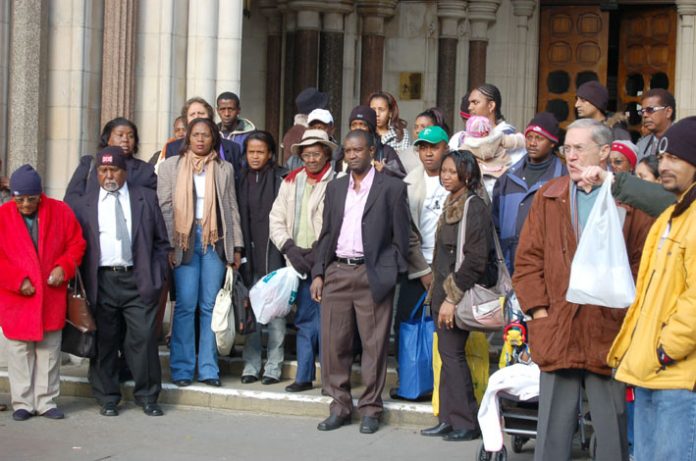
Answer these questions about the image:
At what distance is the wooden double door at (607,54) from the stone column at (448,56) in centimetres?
115

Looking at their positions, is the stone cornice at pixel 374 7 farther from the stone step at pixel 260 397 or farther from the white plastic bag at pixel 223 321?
the white plastic bag at pixel 223 321

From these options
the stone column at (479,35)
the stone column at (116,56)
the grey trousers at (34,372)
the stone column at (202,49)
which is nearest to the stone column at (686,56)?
→ the stone column at (479,35)

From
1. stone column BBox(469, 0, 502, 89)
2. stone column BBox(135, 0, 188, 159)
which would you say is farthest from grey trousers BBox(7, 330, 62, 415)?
stone column BBox(469, 0, 502, 89)

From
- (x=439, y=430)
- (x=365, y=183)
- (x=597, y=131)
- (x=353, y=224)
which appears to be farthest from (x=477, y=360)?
(x=597, y=131)

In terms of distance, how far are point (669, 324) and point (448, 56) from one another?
1159 centimetres

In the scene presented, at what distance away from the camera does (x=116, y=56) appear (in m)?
11.1

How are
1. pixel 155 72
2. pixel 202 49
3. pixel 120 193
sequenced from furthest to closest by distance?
pixel 202 49, pixel 155 72, pixel 120 193

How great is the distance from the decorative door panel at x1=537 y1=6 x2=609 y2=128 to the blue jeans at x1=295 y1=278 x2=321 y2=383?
26.4 ft

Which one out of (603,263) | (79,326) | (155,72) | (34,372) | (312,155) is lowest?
(34,372)

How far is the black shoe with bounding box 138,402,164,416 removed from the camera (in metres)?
8.95

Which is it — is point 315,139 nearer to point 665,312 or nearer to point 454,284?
point 454,284

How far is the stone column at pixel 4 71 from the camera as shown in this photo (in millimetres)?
10359

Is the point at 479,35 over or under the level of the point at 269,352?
over

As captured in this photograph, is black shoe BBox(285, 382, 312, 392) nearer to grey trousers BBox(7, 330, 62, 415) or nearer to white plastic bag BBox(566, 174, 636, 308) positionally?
grey trousers BBox(7, 330, 62, 415)
